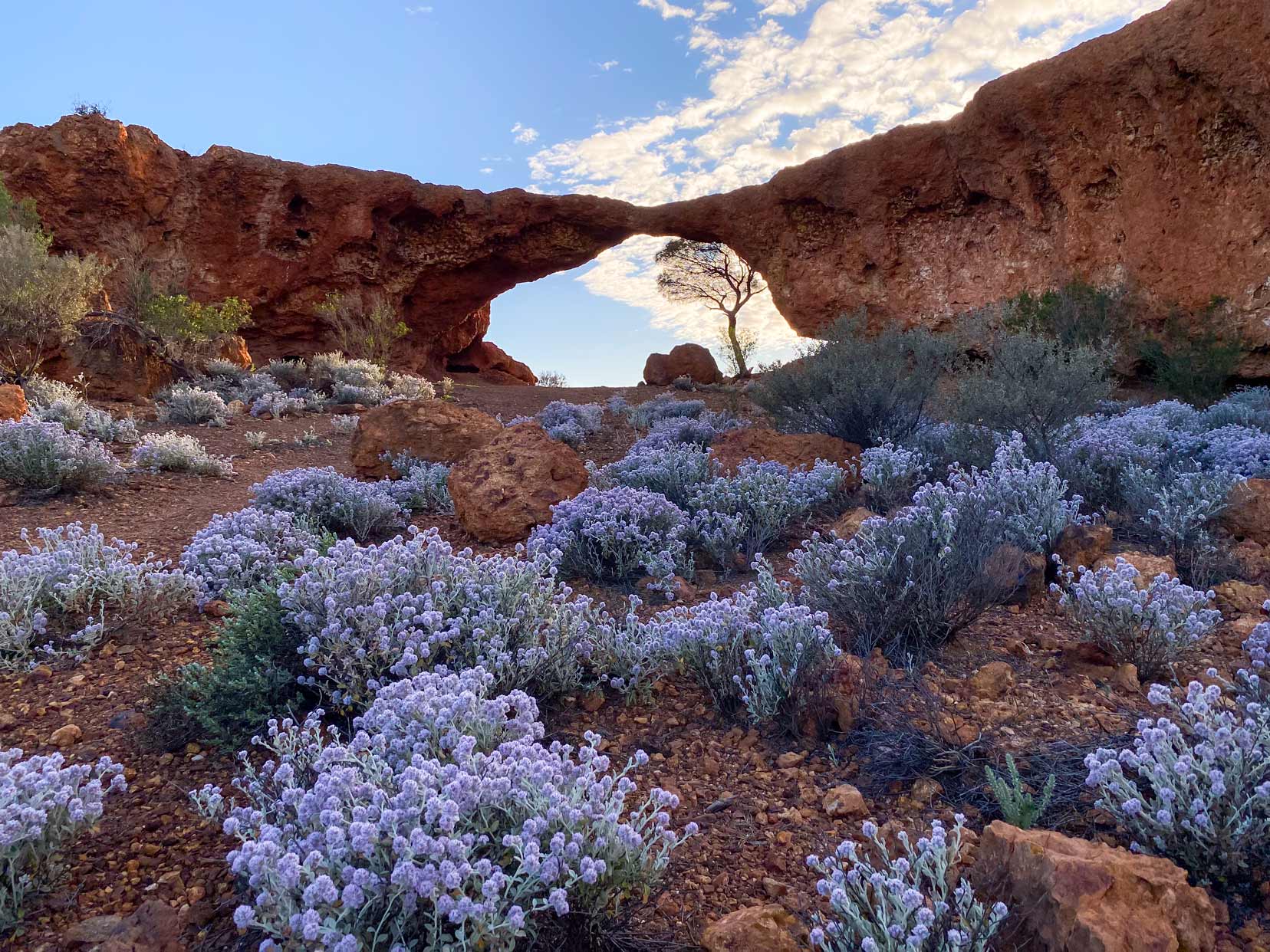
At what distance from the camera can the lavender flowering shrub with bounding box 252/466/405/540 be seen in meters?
5.90

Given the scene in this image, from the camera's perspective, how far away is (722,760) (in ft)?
8.85

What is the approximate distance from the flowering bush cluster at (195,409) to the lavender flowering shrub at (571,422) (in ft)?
14.8

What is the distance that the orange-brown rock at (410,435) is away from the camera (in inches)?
309

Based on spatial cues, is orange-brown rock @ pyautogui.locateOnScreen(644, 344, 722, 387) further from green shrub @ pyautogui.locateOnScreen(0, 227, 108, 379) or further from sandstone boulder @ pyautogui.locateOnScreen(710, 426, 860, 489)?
sandstone boulder @ pyautogui.locateOnScreen(710, 426, 860, 489)

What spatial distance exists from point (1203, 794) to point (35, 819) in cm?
282

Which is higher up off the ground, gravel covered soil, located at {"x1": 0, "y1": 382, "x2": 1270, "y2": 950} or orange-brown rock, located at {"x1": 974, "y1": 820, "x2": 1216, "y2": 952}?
orange-brown rock, located at {"x1": 974, "y1": 820, "x2": 1216, "y2": 952}

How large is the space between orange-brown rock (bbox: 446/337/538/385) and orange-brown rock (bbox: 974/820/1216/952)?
2520 centimetres

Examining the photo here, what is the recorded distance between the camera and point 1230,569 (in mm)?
4156

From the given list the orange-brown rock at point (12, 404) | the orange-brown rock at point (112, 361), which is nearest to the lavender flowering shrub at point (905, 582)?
the orange-brown rock at point (12, 404)

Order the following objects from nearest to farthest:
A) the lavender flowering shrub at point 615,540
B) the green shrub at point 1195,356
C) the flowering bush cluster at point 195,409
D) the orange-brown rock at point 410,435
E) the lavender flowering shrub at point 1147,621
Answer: the lavender flowering shrub at point 1147,621 → the lavender flowering shrub at point 615,540 → the orange-brown rock at point 410,435 → the flowering bush cluster at point 195,409 → the green shrub at point 1195,356

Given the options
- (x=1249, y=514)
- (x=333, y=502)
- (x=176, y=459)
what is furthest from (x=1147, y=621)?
(x=176, y=459)

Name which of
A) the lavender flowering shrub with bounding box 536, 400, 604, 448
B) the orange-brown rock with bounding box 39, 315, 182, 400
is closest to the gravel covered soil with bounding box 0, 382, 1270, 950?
the lavender flowering shrub with bounding box 536, 400, 604, 448

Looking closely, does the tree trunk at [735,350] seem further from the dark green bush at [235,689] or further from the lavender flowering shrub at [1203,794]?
the lavender flowering shrub at [1203,794]

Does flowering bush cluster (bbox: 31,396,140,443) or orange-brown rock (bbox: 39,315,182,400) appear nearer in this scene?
flowering bush cluster (bbox: 31,396,140,443)
